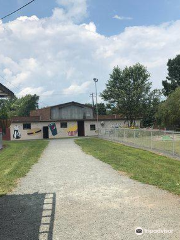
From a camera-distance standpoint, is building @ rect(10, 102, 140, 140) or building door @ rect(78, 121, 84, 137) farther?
building door @ rect(78, 121, 84, 137)

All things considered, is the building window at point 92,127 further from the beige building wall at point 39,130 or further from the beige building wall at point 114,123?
the beige building wall at point 39,130

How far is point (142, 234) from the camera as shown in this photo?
5004 mm

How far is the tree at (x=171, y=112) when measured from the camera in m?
41.5


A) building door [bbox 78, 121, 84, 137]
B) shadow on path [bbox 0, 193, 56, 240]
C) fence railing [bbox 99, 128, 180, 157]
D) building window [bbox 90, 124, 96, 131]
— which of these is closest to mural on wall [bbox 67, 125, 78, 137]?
building door [bbox 78, 121, 84, 137]

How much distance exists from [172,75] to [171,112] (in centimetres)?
2398

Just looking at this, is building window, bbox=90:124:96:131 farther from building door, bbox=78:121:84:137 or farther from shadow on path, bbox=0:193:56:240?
shadow on path, bbox=0:193:56:240

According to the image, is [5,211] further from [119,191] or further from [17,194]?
[119,191]

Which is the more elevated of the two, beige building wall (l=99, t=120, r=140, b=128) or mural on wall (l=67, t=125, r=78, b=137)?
beige building wall (l=99, t=120, r=140, b=128)

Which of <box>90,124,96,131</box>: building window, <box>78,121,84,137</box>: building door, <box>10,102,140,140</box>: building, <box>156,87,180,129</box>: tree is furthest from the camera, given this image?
<box>78,121,84,137</box>: building door

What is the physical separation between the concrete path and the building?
37221 millimetres

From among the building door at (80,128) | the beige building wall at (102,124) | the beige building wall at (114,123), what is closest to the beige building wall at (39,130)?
the building door at (80,128)

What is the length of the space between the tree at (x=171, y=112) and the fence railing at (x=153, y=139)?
15.3 m

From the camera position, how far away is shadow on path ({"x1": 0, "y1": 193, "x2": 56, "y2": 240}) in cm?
520

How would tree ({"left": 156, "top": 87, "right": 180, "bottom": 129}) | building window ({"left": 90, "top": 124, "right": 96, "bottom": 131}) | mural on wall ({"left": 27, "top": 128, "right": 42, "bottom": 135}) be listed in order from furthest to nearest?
building window ({"left": 90, "top": 124, "right": 96, "bottom": 131}) < mural on wall ({"left": 27, "top": 128, "right": 42, "bottom": 135}) < tree ({"left": 156, "top": 87, "right": 180, "bottom": 129})
